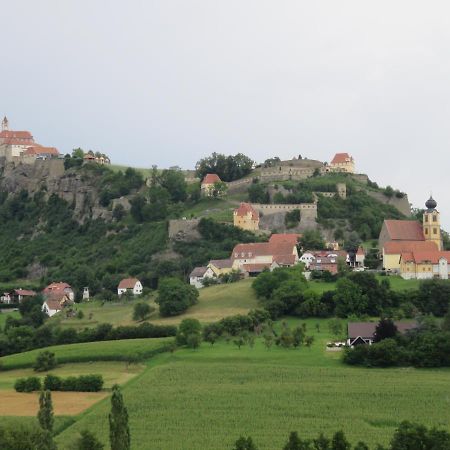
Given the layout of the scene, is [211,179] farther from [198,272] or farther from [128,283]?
[128,283]

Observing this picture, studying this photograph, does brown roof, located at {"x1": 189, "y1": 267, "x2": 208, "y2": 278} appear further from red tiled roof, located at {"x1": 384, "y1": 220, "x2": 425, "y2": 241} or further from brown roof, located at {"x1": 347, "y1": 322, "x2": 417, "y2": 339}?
brown roof, located at {"x1": 347, "y1": 322, "x2": 417, "y2": 339}

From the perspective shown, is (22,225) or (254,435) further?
(22,225)

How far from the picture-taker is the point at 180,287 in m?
85.6

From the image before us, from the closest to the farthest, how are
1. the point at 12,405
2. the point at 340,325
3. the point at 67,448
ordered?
1. the point at 67,448
2. the point at 12,405
3. the point at 340,325

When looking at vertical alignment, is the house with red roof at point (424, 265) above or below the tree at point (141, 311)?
above

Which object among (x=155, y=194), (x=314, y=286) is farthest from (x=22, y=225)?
(x=314, y=286)

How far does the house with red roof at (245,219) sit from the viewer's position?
109 meters

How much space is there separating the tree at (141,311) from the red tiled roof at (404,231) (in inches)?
1134

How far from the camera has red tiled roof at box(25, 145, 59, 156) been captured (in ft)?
477

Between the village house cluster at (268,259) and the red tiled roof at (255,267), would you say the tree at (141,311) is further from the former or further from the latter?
the red tiled roof at (255,267)

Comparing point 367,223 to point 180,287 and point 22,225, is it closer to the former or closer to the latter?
point 180,287

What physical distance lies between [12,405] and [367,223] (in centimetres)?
6302

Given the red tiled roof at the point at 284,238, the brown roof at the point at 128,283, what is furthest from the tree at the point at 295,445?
the brown roof at the point at 128,283

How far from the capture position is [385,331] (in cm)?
6638
